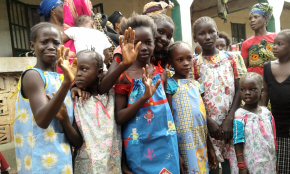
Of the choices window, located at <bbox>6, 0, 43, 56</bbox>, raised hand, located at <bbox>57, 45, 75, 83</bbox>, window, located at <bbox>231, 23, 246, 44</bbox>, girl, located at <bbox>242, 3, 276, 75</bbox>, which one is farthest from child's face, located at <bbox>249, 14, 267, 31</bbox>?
window, located at <bbox>231, 23, 246, 44</bbox>

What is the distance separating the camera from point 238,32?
12586 mm

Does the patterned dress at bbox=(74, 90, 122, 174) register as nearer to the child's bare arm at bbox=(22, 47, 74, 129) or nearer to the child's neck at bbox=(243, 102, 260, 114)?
the child's bare arm at bbox=(22, 47, 74, 129)

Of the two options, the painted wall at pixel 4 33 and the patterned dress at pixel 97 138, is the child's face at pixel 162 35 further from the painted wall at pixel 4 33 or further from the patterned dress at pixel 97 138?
the painted wall at pixel 4 33

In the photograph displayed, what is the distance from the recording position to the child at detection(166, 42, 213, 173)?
90.4 inches

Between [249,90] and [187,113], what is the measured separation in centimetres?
65

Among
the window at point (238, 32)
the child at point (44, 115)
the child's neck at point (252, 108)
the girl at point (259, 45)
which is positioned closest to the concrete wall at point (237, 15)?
the window at point (238, 32)

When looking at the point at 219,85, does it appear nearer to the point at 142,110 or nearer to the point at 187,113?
the point at 187,113

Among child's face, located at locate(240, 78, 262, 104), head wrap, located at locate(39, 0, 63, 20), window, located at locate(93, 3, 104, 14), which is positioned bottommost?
child's face, located at locate(240, 78, 262, 104)

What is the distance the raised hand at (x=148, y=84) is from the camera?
78.6 inches

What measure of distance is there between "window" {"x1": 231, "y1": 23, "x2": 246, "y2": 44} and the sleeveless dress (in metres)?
10.7

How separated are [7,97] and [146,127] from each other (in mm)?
2938

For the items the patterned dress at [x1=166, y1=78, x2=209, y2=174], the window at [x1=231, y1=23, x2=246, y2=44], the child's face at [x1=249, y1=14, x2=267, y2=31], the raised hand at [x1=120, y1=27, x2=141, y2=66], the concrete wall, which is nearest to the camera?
the raised hand at [x1=120, y1=27, x2=141, y2=66]

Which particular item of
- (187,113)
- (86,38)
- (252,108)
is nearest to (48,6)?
(86,38)

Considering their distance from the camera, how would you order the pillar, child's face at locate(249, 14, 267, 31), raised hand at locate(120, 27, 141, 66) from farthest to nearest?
the pillar, child's face at locate(249, 14, 267, 31), raised hand at locate(120, 27, 141, 66)
